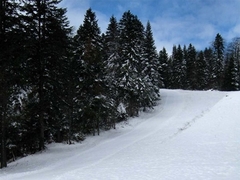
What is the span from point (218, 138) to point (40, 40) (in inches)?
565

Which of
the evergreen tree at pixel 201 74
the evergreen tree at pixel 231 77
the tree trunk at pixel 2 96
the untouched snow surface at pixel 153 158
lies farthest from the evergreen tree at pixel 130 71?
the evergreen tree at pixel 201 74

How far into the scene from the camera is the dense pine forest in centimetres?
1597

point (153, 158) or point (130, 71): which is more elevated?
point (130, 71)

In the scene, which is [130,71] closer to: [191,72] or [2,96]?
[2,96]

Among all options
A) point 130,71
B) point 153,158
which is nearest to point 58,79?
point 153,158

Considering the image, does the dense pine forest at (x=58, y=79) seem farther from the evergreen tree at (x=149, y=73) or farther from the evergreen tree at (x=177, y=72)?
the evergreen tree at (x=177, y=72)

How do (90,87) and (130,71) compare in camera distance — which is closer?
(90,87)

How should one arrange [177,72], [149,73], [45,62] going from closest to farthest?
[45,62] < [149,73] < [177,72]

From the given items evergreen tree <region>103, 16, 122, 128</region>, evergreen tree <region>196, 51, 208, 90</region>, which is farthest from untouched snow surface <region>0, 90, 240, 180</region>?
evergreen tree <region>196, 51, 208, 90</region>

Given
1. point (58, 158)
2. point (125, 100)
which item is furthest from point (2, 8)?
point (125, 100)

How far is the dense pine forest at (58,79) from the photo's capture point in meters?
16.0

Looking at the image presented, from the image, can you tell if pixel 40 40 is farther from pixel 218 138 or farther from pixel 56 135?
pixel 218 138

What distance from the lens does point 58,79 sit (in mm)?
20266

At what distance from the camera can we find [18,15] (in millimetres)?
16656
